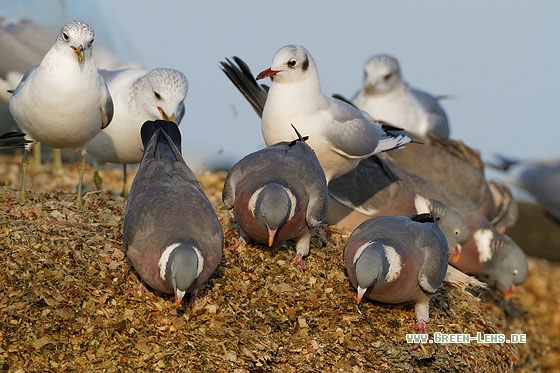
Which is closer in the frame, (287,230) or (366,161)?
(287,230)

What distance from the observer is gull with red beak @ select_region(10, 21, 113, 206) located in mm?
5344

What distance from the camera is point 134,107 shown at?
6.27 m

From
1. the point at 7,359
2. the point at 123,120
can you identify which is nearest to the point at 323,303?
the point at 7,359

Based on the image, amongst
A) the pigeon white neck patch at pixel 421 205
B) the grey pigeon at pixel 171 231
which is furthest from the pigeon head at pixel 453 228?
the grey pigeon at pixel 171 231

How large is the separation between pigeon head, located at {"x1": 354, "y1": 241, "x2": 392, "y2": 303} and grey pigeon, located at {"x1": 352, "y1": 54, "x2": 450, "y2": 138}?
4.48 meters

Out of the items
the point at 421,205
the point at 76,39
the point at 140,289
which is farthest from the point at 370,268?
the point at 76,39

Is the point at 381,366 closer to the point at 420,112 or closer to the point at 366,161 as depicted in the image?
the point at 366,161

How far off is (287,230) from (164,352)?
107cm

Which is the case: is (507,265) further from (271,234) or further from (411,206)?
(271,234)

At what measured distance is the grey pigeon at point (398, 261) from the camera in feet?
15.3

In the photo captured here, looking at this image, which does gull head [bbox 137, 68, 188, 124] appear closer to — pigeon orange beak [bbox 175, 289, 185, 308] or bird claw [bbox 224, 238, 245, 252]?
bird claw [bbox 224, 238, 245, 252]

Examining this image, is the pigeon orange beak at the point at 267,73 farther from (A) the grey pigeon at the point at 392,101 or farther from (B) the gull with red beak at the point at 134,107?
(A) the grey pigeon at the point at 392,101

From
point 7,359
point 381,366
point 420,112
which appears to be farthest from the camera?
point 420,112

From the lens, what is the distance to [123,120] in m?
6.33
